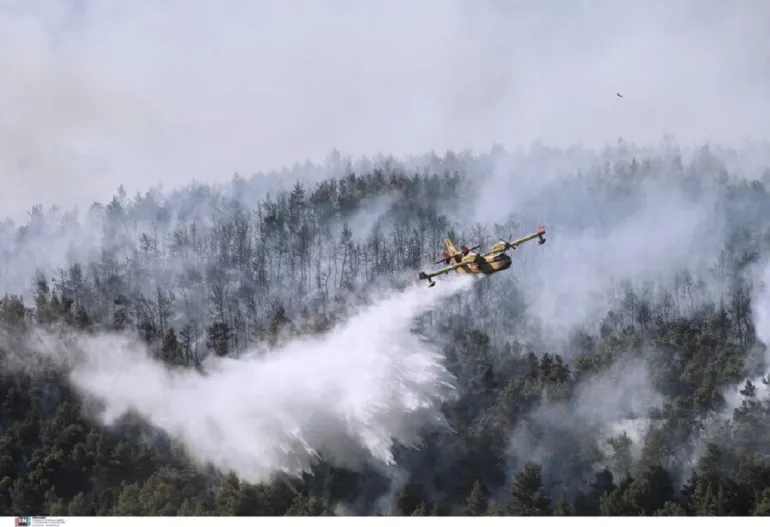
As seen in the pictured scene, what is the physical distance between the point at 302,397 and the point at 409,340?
6.83m

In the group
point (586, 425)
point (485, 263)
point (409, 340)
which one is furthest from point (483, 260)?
point (586, 425)

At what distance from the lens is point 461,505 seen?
156ft

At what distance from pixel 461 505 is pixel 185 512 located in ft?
41.3

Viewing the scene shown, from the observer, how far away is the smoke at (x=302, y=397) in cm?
4662

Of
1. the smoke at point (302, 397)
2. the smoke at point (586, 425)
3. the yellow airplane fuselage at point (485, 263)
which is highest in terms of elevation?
the yellow airplane fuselage at point (485, 263)

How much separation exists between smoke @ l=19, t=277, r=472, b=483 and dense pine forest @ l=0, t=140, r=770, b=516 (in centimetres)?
16

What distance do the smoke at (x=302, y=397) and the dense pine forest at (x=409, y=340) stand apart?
0.16 metres

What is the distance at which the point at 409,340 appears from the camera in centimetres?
5138

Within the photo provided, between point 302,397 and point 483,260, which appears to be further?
point 302,397

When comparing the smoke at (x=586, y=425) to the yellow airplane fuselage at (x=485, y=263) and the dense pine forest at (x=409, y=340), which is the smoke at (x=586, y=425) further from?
the yellow airplane fuselage at (x=485, y=263)

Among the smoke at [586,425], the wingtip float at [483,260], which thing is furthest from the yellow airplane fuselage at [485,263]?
the smoke at [586,425]

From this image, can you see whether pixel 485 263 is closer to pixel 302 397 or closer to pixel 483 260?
pixel 483 260

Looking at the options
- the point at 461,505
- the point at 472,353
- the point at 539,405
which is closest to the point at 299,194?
the point at 472,353

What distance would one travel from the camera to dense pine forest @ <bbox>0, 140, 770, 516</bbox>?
47062 millimetres
